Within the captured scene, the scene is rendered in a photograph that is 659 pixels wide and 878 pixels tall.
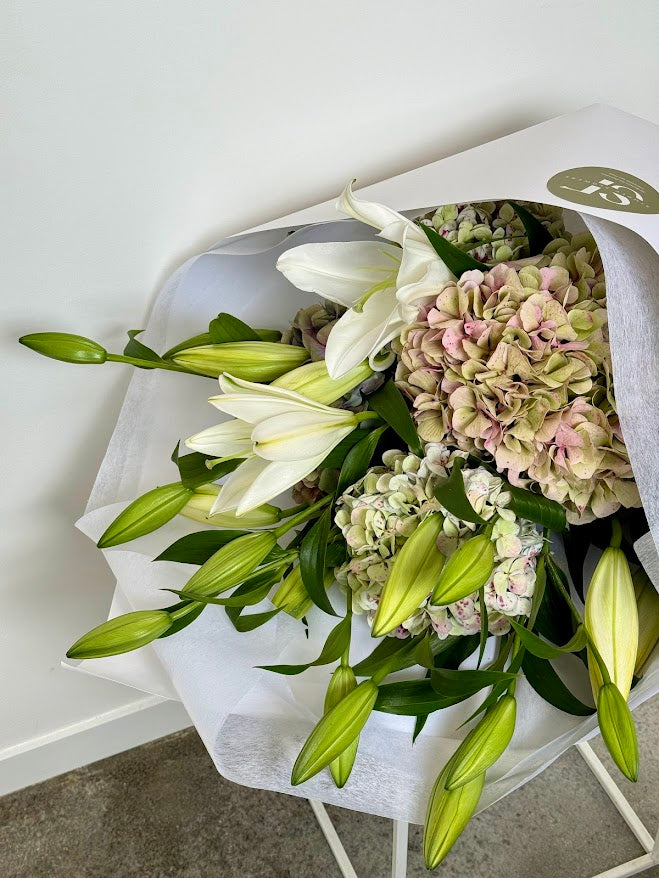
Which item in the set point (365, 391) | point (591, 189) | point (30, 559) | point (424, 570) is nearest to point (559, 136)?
point (591, 189)

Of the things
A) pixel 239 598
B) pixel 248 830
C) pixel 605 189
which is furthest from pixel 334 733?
pixel 248 830

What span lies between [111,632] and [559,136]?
1.82 ft

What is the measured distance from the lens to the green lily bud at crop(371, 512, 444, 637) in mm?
572

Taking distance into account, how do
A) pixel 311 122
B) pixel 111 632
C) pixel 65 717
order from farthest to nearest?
1. pixel 65 717
2. pixel 311 122
3. pixel 111 632

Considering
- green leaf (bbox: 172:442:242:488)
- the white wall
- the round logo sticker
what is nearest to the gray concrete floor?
the white wall

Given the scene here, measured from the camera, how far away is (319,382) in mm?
633

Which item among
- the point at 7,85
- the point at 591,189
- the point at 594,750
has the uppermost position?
the point at 7,85

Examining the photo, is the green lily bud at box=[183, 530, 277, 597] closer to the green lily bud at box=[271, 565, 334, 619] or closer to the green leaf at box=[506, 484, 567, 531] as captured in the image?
the green lily bud at box=[271, 565, 334, 619]

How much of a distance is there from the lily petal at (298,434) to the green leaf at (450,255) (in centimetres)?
13

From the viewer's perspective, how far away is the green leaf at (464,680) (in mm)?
587

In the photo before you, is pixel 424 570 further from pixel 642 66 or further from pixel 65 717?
pixel 65 717

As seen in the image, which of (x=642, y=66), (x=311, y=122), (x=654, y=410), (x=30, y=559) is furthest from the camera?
(x=30, y=559)

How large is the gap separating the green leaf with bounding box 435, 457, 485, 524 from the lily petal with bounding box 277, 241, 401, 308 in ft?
0.54

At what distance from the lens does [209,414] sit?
0.80 metres
